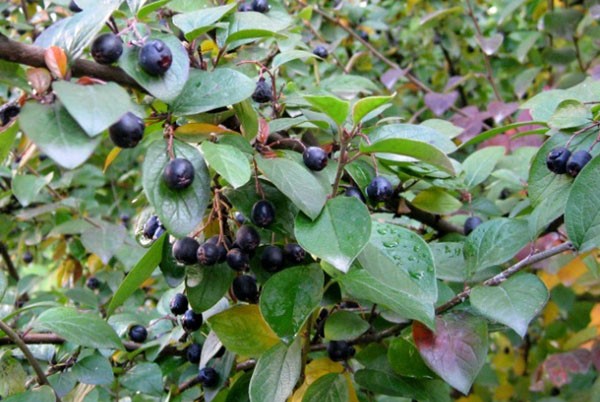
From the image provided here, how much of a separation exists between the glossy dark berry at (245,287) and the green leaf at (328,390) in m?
0.17

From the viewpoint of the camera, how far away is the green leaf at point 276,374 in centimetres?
82

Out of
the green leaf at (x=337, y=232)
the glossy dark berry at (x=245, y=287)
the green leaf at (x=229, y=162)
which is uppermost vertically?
the green leaf at (x=229, y=162)

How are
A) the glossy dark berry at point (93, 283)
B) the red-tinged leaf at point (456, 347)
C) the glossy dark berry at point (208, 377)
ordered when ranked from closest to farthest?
the red-tinged leaf at point (456, 347) → the glossy dark berry at point (208, 377) → the glossy dark berry at point (93, 283)

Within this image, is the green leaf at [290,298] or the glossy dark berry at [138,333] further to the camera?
the glossy dark berry at [138,333]

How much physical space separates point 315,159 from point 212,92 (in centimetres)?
17

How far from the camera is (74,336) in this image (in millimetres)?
939

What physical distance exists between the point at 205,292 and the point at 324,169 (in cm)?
25

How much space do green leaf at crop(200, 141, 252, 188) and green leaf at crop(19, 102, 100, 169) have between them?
14 cm

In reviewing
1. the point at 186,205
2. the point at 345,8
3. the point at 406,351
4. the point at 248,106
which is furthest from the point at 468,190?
the point at 345,8

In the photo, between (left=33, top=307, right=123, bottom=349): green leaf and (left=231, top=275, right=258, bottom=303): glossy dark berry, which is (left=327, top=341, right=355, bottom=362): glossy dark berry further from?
(left=33, top=307, right=123, bottom=349): green leaf

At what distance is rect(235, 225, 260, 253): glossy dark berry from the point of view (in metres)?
0.81

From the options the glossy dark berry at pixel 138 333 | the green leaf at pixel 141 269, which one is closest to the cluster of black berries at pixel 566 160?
the green leaf at pixel 141 269

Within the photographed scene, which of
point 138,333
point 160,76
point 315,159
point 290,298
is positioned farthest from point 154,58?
point 138,333

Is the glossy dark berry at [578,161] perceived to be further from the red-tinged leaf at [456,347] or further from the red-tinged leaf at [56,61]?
the red-tinged leaf at [56,61]
